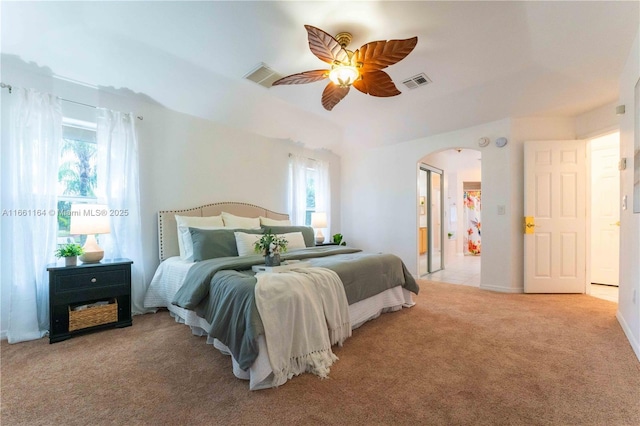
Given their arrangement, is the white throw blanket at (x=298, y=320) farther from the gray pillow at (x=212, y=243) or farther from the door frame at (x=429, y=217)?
the door frame at (x=429, y=217)

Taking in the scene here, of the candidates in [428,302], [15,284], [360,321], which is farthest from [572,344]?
[15,284]

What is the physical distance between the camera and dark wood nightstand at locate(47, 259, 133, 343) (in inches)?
99.7

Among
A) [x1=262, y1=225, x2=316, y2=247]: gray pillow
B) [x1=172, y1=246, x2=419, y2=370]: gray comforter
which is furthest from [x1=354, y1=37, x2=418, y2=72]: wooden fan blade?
[x1=262, y1=225, x2=316, y2=247]: gray pillow

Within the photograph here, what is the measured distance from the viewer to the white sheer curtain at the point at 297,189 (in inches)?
198

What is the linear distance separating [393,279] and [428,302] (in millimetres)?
806

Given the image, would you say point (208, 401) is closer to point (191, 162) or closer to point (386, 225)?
point (191, 162)

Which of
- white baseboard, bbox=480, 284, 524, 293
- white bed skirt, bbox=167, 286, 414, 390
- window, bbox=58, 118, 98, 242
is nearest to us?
white bed skirt, bbox=167, 286, 414, 390

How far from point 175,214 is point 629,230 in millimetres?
4741

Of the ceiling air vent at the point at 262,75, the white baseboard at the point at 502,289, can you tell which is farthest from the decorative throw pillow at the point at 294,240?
the white baseboard at the point at 502,289

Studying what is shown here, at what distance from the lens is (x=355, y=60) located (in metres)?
2.35

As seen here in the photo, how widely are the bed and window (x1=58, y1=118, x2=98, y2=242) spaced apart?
786 mm

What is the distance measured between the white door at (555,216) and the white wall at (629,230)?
1.06 metres

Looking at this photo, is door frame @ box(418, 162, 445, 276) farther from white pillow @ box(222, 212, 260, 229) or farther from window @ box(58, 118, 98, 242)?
window @ box(58, 118, 98, 242)

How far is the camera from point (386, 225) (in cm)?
544
